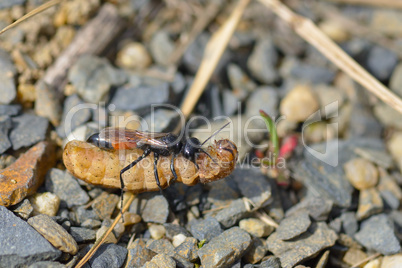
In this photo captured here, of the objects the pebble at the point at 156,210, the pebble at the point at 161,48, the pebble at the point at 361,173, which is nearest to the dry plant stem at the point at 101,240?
the pebble at the point at 156,210

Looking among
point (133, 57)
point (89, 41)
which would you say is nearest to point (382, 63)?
point (133, 57)

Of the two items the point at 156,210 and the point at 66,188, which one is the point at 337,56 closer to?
the point at 156,210

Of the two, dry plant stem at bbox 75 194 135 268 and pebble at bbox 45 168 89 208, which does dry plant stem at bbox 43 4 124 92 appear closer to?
pebble at bbox 45 168 89 208

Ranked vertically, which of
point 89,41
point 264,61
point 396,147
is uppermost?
point 89,41

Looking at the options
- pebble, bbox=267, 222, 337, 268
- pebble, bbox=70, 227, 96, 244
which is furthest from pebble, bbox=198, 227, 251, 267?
pebble, bbox=70, 227, 96, 244

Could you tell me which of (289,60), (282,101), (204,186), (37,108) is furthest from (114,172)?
(289,60)

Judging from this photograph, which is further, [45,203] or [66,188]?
[66,188]
